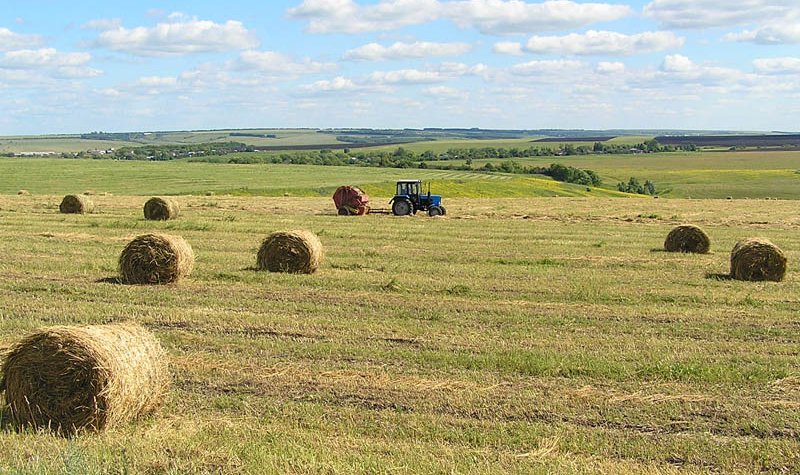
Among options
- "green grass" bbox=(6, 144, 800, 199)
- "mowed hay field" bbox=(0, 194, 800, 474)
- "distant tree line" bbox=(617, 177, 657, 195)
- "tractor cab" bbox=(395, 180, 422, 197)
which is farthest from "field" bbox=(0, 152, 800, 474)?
"distant tree line" bbox=(617, 177, 657, 195)

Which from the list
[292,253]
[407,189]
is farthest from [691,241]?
[407,189]

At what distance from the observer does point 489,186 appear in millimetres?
59188

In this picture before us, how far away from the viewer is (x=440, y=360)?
9078 mm

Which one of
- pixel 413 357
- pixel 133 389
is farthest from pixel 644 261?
pixel 133 389

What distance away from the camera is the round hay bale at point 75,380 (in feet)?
22.1

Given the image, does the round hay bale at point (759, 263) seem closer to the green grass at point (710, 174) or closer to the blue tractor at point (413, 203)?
the blue tractor at point (413, 203)

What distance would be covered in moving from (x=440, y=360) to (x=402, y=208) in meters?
21.6

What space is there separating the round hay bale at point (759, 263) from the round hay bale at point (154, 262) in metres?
9.23

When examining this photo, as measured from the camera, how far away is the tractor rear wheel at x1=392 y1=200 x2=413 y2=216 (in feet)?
100

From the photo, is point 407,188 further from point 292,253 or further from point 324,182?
point 324,182

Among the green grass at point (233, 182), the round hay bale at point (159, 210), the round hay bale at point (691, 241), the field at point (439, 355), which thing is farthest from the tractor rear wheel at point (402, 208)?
the green grass at point (233, 182)

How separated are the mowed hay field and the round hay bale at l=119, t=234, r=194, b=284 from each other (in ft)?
0.99

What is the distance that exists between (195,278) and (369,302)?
3.69 m

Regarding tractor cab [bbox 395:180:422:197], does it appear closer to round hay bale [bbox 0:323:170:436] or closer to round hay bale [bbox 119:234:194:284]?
round hay bale [bbox 119:234:194:284]
